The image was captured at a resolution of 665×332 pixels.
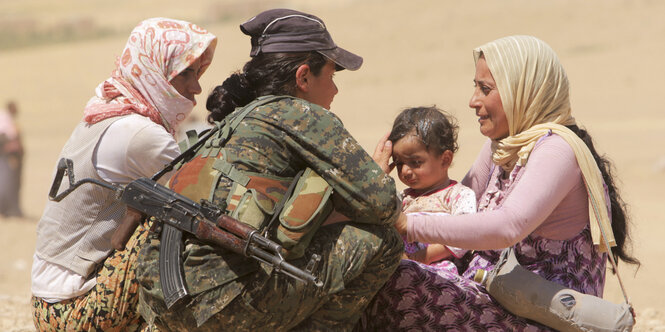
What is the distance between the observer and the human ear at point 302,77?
3842 mm

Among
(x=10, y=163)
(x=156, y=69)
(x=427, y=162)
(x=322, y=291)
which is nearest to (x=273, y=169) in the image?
(x=322, y=291)

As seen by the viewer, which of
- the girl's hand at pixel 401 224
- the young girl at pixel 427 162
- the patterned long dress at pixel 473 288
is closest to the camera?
the girl's hand at pixel 401 224

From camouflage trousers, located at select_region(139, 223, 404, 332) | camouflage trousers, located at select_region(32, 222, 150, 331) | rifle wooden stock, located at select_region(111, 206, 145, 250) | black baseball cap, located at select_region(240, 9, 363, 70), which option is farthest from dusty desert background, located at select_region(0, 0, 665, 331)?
black baseball cap, located at select_region(240, 9, 363, 70)

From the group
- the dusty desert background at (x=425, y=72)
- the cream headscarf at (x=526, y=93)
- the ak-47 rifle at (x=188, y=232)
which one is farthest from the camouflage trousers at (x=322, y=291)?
the dusty desert background at (x=425, y=72)

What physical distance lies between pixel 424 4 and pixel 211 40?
34.5 metres

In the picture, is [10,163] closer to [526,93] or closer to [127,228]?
[127,228]

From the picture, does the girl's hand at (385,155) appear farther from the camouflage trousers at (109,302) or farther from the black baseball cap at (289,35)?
the camouflage trousers at (109,302)

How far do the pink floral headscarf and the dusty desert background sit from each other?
6.39 m

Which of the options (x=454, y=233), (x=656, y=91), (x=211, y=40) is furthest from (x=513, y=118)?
(x=656, y=91)

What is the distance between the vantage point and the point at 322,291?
3.56m

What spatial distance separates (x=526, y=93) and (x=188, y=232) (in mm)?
1713

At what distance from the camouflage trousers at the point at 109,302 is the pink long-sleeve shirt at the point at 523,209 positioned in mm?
1296

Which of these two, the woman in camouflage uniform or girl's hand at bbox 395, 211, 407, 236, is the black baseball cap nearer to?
the woman in camouflage uniform

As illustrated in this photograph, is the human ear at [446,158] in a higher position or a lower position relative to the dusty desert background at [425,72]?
higher
